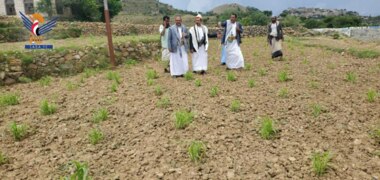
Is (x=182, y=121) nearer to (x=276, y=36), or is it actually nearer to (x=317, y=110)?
(x=317, y=110)

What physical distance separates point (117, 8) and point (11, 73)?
88.3 feet

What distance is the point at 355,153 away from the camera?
3.35m

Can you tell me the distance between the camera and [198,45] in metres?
7.96

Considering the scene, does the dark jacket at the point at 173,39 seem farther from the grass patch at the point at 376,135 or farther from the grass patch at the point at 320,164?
the grass patch at the point at 320,164

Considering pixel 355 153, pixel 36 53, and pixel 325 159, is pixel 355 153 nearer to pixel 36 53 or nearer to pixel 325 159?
pixel 325 159

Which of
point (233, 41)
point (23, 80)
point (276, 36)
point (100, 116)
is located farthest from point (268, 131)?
point (276, 36)

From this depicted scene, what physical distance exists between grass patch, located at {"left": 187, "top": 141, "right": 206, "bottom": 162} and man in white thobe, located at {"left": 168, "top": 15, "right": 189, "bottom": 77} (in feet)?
14.5

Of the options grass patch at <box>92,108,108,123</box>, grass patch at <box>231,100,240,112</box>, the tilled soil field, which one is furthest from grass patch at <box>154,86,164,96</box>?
grass patch at <box>231,100,240,112</box>

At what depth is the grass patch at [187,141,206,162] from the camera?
3.33 metres

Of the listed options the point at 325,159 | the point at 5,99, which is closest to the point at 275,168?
the point at 325,159

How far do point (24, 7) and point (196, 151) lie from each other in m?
35.1

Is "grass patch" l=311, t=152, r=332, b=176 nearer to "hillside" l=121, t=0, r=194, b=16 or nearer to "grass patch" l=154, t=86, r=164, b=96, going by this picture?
"grass patch" l=154, t=86, r=164, b=96

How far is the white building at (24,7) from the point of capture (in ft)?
103

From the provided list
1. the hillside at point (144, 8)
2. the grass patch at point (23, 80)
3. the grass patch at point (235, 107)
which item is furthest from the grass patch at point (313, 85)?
the hillside at point (144, 8)
